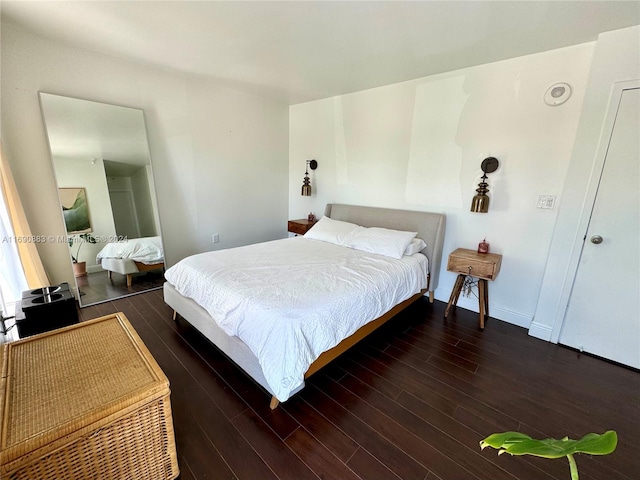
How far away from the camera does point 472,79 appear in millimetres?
2551

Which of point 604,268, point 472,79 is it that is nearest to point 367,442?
point 604,268

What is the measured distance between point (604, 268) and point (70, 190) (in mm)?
4611

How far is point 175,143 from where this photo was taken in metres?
3.13

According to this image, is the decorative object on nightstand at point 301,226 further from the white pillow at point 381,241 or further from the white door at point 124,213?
the white door at point 124,213

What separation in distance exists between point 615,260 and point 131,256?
442 cm

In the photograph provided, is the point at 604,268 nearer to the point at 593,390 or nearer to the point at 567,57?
the point at 593,390

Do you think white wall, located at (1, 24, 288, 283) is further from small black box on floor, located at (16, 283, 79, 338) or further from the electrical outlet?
the electrical outlet

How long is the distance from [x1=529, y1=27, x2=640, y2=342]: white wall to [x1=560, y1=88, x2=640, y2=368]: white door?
62mm

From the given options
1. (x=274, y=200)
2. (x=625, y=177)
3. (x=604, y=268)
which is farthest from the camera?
(x=274, y=200)

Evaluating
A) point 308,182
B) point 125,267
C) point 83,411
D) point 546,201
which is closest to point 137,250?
point 125,267

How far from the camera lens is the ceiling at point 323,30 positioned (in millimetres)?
1724

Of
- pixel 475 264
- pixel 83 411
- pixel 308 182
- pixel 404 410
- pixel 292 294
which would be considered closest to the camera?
pixel 83 411

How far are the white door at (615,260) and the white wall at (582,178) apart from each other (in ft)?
0.20

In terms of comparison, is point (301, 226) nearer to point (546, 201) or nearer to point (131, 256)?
point (131, 256)
